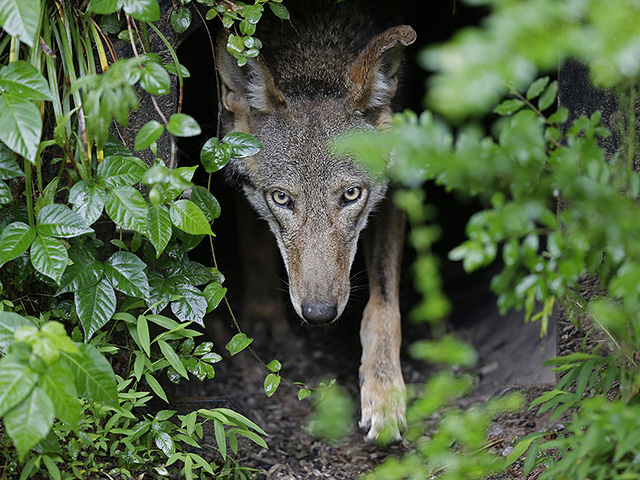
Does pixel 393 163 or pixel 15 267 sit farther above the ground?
pixel 15 267

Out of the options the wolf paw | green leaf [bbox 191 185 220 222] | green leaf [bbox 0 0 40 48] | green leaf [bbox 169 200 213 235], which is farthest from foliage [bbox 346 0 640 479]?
the wolf paw

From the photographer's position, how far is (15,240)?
7.75 feet

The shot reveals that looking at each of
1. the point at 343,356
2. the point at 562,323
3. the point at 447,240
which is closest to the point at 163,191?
the point at 562,323

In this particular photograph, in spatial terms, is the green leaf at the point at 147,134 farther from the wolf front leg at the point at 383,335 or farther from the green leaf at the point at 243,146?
the wolf front leg at the point at 383,335

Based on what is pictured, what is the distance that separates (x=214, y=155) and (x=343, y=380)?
2.33 meters

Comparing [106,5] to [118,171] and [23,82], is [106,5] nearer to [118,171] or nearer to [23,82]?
[23,82]

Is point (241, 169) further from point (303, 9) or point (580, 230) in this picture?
point (580, 230)

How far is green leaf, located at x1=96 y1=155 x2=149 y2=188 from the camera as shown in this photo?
2.47m

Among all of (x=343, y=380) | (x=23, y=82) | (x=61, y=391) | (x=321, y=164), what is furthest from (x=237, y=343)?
(x=343, y=380)

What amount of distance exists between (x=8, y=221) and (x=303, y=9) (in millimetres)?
2390

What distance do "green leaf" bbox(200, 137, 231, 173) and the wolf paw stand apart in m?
1.66

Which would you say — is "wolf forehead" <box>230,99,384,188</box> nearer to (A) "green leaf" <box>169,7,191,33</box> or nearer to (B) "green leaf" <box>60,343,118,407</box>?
(A) "green leaf" <box>169,7,191,33</box>

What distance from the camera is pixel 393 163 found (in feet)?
12.1

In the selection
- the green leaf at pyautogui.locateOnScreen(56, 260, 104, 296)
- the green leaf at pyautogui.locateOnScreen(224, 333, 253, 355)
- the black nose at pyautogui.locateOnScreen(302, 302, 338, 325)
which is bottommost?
the black nose at pyautogui.locateOnScreen(302, 302, 338, 325)
